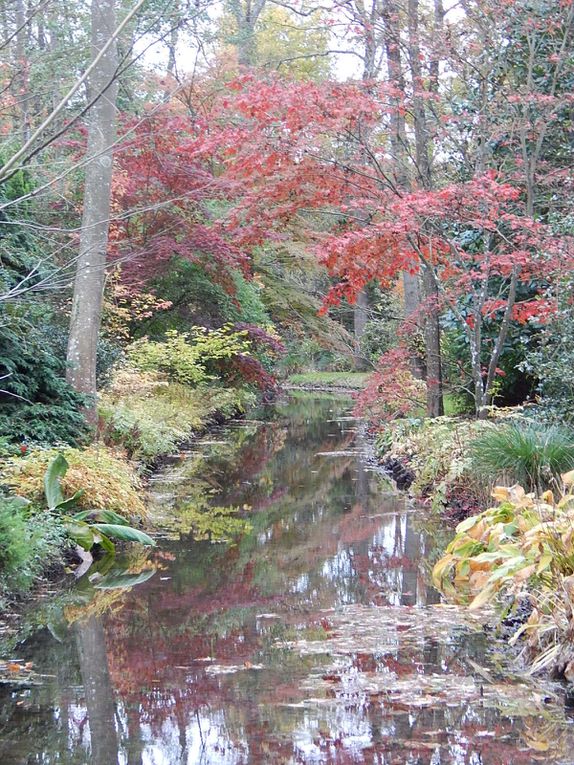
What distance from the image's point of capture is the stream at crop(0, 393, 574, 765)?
4098 mm

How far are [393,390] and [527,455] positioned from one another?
6.70 metres

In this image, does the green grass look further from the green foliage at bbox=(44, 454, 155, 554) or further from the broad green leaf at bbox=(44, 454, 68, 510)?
the broad green leaf at bbox=(44, 454, 68, 510)

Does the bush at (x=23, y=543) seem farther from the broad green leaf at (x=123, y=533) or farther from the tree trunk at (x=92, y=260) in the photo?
the tree trunk at (x=92, y=260)

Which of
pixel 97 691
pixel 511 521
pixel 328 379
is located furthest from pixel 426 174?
pixel 328 379

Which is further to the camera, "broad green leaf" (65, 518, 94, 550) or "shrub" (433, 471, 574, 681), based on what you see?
"broad green leaf" (65, 518, 94, 550)

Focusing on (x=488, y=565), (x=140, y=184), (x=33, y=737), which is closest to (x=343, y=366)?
(x=140, y=184)

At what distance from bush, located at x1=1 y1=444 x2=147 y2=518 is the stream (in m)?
0.58

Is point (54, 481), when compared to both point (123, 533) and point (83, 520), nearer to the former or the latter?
point (83, 520)

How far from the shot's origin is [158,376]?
1920 centimetres

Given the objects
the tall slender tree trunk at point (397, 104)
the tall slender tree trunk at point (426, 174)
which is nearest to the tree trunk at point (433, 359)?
the tall slender tree trunk at point (426, 174)

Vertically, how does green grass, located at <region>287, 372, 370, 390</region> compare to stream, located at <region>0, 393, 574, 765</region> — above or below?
above

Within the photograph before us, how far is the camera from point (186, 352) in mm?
18984

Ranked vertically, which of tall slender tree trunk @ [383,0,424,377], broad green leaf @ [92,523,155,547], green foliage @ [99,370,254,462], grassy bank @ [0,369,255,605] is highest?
tall slender tree trunk @ [383,0,424,377]

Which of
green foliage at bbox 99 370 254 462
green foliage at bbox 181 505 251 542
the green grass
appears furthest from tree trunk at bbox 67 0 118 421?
the green grass
